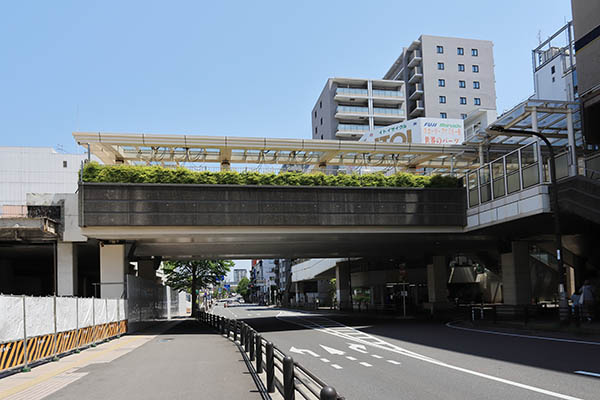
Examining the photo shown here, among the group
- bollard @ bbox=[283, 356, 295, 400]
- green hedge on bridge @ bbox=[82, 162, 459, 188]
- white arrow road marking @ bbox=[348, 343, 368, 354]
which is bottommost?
white arrow road marking @ bbox=[348, 343, 368, 354]

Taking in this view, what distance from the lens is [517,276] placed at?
3022cm

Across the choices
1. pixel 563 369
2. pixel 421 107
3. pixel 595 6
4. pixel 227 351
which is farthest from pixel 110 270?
pixel 421 107

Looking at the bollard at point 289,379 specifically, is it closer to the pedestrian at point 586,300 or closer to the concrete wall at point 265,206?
the pedestrian at point 586,300

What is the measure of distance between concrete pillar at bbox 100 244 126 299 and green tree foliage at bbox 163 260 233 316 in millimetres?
28427

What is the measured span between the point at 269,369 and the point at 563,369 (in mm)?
6501

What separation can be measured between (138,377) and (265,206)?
14.9 m

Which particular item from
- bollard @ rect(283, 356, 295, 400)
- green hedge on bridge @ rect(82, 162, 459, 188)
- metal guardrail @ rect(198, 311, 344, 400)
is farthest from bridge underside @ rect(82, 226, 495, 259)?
bollard @ rect(283, 356, 295, 400)

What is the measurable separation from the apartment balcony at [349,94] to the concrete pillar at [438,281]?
5394cm

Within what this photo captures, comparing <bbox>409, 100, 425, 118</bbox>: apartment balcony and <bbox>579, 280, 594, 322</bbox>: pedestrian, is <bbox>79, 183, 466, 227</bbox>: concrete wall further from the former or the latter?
<bbox>409, 100, 425, 118</bbox>: apartment balcony

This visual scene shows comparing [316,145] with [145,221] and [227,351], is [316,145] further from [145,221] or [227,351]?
[227,351]

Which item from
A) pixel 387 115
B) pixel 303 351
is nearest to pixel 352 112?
pixel 387 115

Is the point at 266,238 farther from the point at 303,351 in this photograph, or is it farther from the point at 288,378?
the point at 288,378

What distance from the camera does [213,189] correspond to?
87.6ft

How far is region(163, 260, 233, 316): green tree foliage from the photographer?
190 ft
